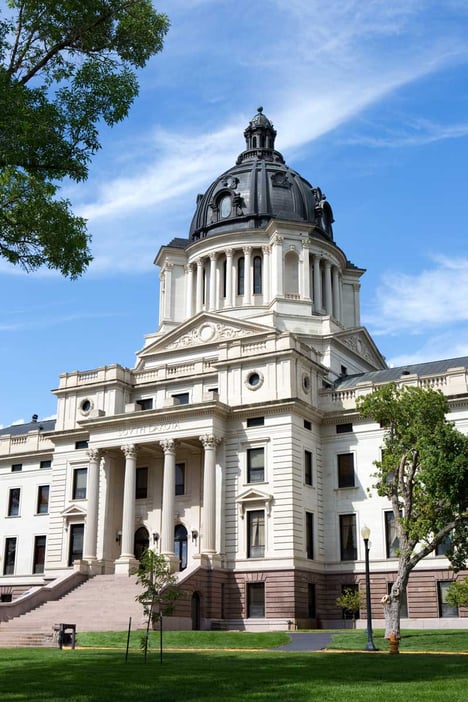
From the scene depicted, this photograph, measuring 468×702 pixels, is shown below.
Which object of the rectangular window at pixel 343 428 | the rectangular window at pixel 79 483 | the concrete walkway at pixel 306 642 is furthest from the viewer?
the rectangular window at pixel 79 483

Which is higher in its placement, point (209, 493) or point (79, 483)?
point (79, 483)

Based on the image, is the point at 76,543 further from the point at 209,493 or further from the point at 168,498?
the point at 209,493

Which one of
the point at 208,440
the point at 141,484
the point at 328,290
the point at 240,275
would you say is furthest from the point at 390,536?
the point at 240,275

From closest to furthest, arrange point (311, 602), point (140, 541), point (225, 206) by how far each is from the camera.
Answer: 1. point (311, 602)
2. point (140, 541)
3. point (225, 206)

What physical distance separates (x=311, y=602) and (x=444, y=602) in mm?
7609

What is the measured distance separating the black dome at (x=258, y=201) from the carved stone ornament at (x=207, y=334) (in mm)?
11993

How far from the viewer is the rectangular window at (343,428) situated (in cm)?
5259

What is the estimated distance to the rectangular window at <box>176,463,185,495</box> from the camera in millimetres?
53269

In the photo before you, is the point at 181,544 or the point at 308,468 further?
the point at 181,544

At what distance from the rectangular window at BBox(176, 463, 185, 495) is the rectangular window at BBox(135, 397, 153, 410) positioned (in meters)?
4.82

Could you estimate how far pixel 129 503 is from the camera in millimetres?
51125

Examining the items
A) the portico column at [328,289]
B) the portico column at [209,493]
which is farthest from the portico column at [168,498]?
the portico column at [328,289]

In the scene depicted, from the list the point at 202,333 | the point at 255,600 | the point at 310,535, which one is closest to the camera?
the point at 255,600

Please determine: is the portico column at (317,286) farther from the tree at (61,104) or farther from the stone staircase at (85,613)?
the tree at (61,104)
